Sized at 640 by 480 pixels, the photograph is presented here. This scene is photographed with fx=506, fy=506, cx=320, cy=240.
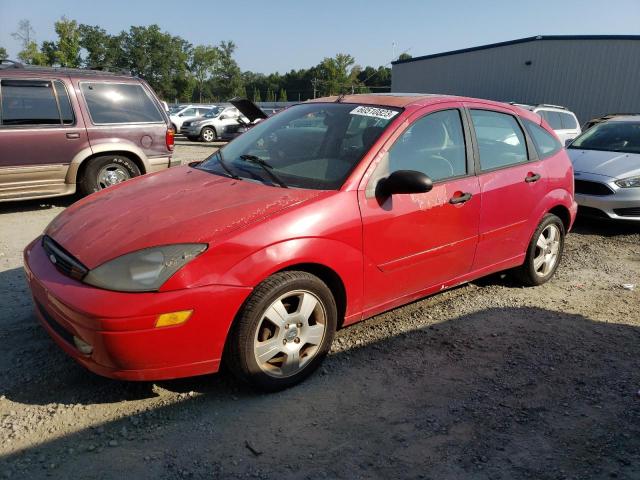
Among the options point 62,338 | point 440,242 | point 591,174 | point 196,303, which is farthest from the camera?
point 591,174

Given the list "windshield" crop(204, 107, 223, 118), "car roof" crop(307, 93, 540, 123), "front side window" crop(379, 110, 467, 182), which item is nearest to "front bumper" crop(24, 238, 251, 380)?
"front side window" crop(379, 110, 467, 182)

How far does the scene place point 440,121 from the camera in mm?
3686

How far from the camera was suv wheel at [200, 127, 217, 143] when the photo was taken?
71.6ft

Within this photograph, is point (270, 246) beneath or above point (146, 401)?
above

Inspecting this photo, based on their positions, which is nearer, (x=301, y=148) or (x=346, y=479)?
(x=346, y=479)

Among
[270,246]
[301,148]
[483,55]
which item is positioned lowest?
[270,246]

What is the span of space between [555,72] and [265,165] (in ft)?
71.5

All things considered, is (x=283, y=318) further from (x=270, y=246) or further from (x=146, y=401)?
(x=146, y=401)

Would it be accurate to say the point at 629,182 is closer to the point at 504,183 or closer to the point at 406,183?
the point at 504,183

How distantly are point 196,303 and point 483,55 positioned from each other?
2574 cm

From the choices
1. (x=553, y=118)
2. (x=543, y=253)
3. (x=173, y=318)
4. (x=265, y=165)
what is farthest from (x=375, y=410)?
(x=553, y=118)

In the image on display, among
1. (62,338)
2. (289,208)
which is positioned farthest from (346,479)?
(62,338)

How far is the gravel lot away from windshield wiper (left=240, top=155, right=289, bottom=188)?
119 centimetres

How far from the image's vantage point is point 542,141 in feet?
14.8
